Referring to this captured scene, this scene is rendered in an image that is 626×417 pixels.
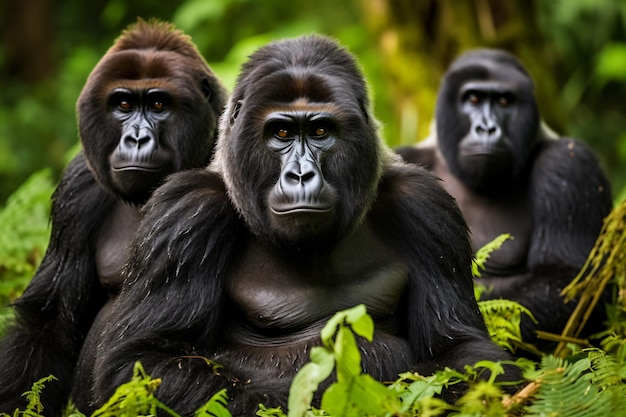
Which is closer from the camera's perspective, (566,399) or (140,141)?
(566,399)

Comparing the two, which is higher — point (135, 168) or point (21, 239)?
point (135, 168)

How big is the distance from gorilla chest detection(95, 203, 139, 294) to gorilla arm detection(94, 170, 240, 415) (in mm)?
776

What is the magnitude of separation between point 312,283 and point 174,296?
0.51 m

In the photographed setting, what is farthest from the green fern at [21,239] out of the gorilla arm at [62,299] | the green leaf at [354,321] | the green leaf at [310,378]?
the green leaf at [354,321]

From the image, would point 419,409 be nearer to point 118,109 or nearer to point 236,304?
point 236,304

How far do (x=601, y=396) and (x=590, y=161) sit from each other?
3.25m

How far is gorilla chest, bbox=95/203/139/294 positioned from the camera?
424cm

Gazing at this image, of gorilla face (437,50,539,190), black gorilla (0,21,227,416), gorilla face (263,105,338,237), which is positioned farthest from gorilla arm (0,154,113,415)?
gorilla face (437,50,539,190)

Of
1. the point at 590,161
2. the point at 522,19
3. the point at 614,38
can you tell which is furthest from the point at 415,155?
the point at 614,38

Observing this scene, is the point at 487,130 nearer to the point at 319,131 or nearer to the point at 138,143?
the point at 138,143

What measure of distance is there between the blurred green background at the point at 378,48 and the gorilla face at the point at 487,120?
1322mm

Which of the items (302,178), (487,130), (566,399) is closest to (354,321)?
(566,399)

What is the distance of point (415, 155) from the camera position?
240 inches

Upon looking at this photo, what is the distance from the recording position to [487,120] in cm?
570
